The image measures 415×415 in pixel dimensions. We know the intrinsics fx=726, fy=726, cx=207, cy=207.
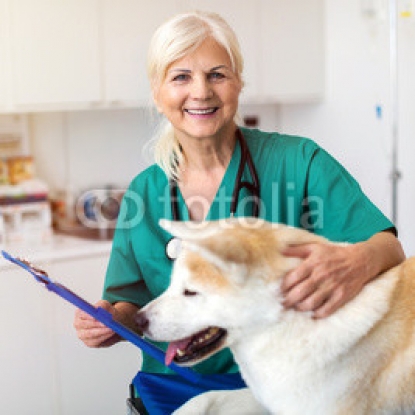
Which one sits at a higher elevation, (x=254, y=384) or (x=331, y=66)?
(x=331, y=66)

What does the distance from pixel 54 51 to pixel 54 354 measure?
1.18 meters

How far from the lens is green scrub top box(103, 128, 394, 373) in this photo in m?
1.35

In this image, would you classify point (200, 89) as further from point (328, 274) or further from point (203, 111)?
point (328, 274)

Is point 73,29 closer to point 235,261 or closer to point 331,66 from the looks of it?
point 331,66

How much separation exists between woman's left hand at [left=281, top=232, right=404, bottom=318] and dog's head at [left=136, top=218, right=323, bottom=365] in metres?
0.02

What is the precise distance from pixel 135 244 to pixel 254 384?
0.48m

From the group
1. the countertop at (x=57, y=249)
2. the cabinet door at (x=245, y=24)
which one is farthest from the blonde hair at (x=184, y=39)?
the cabinet door at (x=245, y=24)

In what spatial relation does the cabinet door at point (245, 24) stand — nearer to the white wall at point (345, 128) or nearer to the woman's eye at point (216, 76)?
the white wall at point (345, 128)

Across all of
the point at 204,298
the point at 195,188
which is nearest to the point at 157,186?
the point at 195,188

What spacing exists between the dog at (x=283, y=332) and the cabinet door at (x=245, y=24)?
2.21m

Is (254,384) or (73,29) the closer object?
(254,384)

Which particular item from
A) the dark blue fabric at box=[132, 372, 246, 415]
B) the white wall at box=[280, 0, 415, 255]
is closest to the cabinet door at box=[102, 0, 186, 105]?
the white wall at box=[280, 0, 415, 255]

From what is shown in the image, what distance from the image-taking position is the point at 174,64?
4.47 ft

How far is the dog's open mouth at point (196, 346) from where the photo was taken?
1020mm
